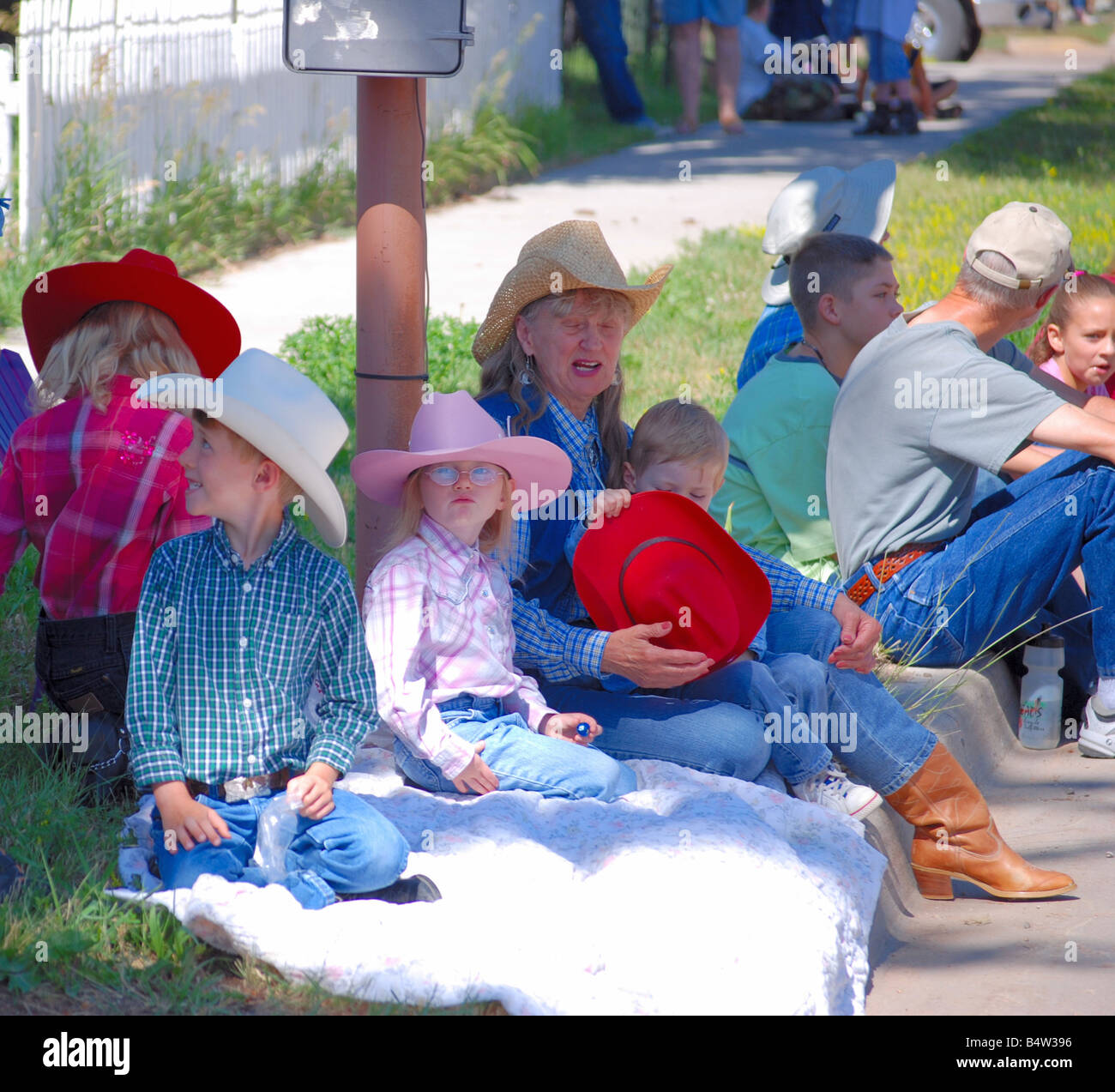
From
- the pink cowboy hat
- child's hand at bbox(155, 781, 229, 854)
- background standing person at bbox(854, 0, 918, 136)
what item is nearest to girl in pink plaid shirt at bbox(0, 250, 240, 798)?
the pink cowboy hat

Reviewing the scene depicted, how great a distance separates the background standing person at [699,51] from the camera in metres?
13.6

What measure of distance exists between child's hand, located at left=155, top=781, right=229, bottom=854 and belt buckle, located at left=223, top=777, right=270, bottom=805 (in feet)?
0.28

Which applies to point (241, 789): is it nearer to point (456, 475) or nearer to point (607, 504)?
point (456, 475)

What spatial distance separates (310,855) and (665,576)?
115 cm

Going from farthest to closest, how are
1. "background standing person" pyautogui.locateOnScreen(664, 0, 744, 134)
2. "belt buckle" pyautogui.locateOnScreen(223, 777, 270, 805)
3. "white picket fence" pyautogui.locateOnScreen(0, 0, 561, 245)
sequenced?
"background standing person" pyautogui.locateOnScreen(664, 0, 744, 134)
"white picket fence" pyautogui.locateOnScreen(0, 0, 561, 245)
"belt buckle" pyautogui.locateOnScreen(223, 777, 270, 805)

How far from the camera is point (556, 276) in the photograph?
153 inches

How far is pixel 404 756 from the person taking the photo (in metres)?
3.59

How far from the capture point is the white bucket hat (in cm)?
564

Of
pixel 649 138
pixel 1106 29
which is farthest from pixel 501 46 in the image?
pixel 1106 29

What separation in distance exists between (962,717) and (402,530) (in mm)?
1983

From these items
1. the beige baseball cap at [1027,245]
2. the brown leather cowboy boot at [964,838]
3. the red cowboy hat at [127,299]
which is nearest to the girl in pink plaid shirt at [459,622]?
the red cowboy hat at [127,299]

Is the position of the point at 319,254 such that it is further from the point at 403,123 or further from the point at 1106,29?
the point at 1106,29

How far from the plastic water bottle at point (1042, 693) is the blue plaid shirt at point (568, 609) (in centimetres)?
105

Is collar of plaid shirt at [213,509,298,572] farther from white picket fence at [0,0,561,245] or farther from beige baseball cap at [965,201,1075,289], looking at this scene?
white picket fence at [0,0,561,245]
